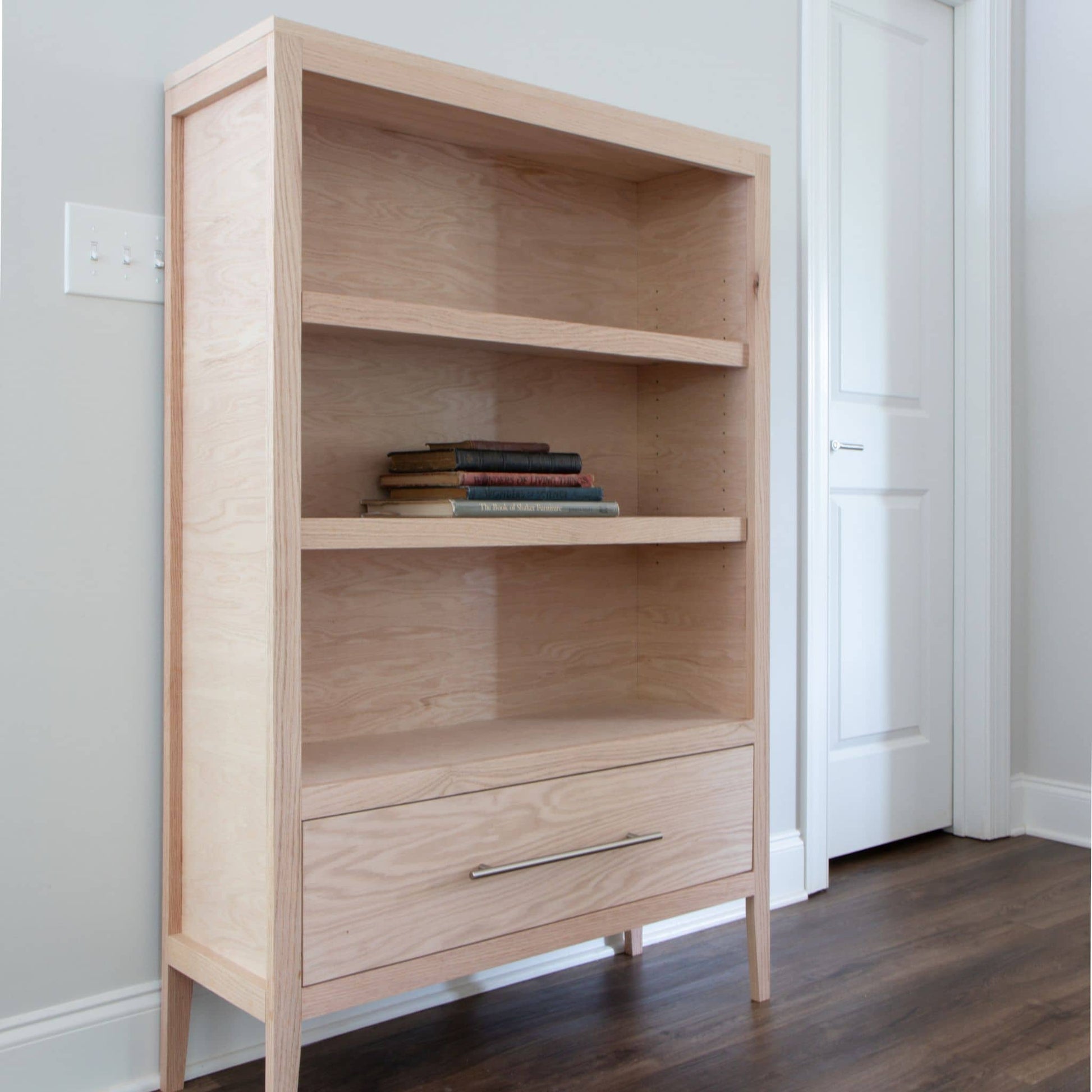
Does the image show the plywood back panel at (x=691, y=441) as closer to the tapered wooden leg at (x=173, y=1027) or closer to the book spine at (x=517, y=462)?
the book spine at (x=517, y=462)

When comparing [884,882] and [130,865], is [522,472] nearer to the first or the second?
[130,865]

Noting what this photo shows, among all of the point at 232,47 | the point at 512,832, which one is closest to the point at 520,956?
the point at 512,832

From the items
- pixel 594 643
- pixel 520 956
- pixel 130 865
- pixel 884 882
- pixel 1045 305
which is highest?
pixel 1045 305

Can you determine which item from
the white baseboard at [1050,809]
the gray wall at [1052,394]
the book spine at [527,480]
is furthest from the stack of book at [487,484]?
the white baseboard at [1050,809]

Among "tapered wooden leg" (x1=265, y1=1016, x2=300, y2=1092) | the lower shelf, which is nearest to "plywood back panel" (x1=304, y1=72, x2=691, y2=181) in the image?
the lower shelf

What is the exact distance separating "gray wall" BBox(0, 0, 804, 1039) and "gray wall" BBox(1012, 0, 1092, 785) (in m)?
2.04

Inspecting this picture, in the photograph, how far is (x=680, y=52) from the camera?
88.0 inches

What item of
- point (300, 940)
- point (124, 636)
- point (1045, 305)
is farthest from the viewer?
point (1045, 305)

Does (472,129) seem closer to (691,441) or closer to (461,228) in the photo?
(461,228)

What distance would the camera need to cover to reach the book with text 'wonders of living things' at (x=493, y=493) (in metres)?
1.60

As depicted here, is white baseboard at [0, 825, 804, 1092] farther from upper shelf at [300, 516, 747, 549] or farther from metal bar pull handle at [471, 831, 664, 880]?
upper shelf at [300, 516, 747, 549]

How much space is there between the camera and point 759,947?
1.92 m

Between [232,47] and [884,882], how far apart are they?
208cm

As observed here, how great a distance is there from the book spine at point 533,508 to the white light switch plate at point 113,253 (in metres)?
0.50
